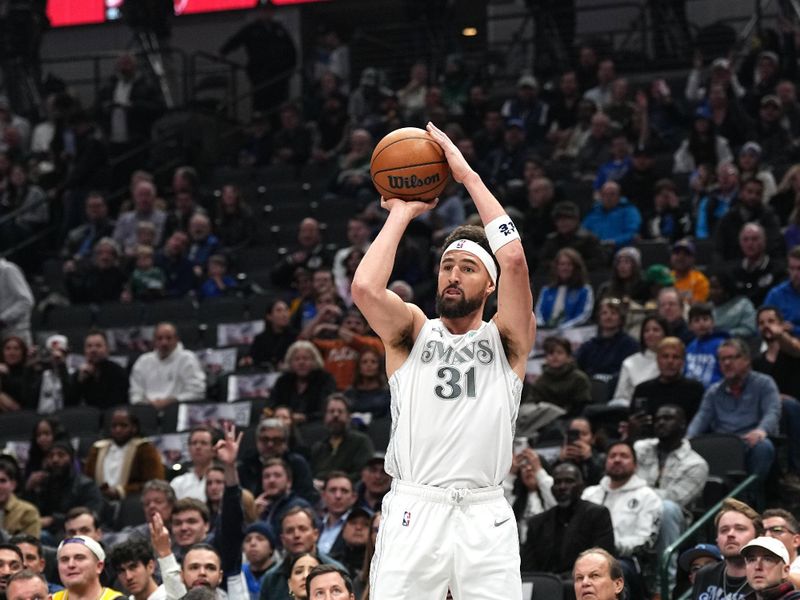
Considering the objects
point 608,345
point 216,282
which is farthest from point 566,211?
point 216,282

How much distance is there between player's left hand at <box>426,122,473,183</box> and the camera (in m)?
6.36

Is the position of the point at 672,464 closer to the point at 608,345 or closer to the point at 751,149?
the point at 608,345

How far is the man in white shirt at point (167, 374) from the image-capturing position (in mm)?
14219

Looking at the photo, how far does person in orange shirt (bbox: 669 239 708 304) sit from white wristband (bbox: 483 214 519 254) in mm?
7262

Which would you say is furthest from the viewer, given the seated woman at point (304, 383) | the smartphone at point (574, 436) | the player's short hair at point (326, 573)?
the seated woman at point (304, 383)


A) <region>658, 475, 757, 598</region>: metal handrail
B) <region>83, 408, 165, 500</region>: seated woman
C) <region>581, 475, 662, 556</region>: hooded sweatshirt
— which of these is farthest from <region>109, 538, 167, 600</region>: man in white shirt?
<region>83, 408, 165, 500</region>: seated woman

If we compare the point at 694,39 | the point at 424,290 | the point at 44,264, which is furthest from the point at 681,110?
the point at 44,264

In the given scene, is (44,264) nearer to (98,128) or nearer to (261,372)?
(98,128)

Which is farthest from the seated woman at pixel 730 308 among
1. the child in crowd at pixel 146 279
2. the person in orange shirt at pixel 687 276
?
the child in crowd at pixel 146 279

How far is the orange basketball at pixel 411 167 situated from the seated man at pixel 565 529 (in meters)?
3.86

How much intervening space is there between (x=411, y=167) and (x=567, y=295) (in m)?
Result: 7.45

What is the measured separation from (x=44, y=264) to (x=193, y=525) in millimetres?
8575

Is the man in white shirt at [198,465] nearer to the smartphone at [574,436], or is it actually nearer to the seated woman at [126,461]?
the seated woman at [126,461]

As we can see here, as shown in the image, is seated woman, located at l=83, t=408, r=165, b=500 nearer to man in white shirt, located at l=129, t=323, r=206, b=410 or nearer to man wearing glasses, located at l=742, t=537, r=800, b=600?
man in white shirt, located at l=129, t=323, r=206, b=410
